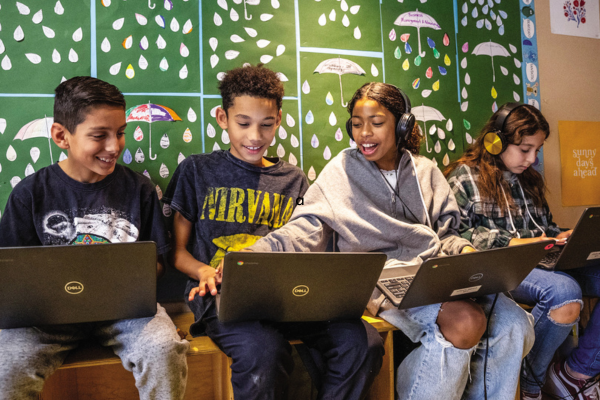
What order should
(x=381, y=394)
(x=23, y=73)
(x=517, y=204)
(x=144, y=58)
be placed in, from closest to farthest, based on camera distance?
(x=381, y=394) → (x=23, y=73) → (x=144, y=58) → (x=517, y=204)

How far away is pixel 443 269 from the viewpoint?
1113 mm

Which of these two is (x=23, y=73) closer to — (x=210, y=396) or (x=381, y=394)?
(x=210, y=396)

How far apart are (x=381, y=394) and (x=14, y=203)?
135cm

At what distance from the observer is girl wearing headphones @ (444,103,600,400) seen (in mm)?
1619

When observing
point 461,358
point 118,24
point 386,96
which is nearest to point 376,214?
point 386,96

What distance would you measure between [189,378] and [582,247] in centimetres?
160

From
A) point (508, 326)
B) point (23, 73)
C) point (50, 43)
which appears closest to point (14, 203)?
point (23, 73)

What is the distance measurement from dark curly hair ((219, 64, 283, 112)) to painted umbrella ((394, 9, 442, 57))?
82 centimetres

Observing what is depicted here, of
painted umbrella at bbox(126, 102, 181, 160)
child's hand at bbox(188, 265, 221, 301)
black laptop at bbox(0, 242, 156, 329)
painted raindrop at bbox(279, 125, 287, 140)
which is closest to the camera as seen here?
black laptop at bbox(0, 242, 156, 329)

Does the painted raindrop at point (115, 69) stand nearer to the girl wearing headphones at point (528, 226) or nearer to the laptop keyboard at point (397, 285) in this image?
the laptop keyboard at point (397, 285)

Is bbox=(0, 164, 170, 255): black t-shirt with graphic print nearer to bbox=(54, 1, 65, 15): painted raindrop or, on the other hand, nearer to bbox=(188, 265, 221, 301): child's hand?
bbox=(188, 265, 221, 301): child's hand

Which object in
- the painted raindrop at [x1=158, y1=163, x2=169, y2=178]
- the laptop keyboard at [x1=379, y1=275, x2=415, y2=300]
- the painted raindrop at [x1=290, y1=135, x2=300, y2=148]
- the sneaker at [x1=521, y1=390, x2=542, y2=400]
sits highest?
the painted raindrop at [x1=290, y1=135, x2=300, y2=148]

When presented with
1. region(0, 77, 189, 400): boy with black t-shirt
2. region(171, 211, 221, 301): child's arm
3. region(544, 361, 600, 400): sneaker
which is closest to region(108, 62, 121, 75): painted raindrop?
region(0, 77, 189, 400): boy with black t-shirt

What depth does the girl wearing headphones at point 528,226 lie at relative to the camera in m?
1.62
